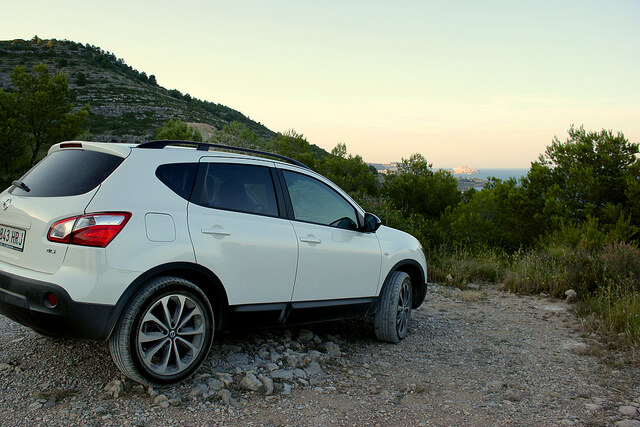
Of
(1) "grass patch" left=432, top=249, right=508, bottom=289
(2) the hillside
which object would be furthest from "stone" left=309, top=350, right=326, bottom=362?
(2) the hillside

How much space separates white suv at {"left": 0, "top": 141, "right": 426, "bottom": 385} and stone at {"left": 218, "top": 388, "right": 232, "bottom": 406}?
27cm

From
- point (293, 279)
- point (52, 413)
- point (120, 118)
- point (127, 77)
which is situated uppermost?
point (127, 77)

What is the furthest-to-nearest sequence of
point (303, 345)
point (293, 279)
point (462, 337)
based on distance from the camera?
point (462, 337)
point (303, 345)
point (293, 279)

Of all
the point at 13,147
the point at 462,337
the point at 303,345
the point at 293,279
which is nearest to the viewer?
the point at 293,279

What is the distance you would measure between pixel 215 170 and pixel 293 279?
1.09 metres

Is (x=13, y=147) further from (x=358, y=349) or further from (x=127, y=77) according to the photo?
(x=127, y=77)

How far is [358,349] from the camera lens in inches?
198

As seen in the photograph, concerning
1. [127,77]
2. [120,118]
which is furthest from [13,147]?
[127,77]

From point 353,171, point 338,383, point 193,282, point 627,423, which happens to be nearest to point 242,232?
point 193,282

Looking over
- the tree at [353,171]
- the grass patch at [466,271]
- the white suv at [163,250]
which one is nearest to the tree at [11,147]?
the tree at [353,171]

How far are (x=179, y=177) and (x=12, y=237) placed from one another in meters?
1.17

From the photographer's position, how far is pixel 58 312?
9.88 feet

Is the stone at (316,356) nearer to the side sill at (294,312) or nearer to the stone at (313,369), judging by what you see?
the stone at (313,369)

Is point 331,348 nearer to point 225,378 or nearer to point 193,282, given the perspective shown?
point 225,378
